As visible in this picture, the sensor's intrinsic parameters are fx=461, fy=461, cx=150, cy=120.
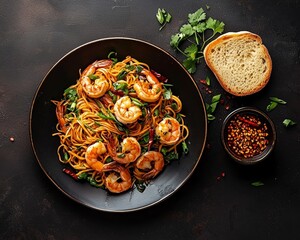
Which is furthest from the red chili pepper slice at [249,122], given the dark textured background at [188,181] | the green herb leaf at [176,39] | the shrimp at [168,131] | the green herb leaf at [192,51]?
the green herb leaf at [176,39]

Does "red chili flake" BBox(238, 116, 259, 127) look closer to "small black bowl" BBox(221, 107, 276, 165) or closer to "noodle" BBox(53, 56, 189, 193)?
"small black bowl" BBox(221, 107, 276, 165)

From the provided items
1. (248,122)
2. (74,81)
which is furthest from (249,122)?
(74,81)

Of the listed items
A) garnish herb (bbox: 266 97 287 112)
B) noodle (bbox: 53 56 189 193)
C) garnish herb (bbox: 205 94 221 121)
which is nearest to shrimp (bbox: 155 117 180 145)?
noodle (bbox: 53 56 189 193)

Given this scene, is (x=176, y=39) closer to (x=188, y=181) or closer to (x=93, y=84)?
(x=93, y=84)

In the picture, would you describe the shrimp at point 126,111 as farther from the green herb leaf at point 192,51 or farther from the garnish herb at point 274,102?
the garnish herb at point 274,102

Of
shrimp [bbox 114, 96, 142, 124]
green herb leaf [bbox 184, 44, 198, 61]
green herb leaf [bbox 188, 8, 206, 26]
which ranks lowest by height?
shrimp [bbox 114, 96, 142, 124]

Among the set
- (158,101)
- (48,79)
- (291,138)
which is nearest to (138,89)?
(158,101)
